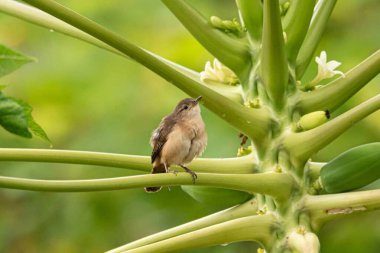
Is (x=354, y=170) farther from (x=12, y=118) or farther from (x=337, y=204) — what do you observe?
(x=12, y=118)

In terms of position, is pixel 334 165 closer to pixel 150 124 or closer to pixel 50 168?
pixel 150 124

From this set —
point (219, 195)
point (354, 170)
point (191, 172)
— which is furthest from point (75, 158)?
point (354, 170)

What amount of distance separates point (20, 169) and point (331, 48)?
4.65 feet

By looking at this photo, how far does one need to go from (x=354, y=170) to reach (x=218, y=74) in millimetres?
531

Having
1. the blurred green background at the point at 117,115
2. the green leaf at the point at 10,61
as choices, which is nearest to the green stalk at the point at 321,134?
the green leaf at the point at 10,61

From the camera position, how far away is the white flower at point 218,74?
3.01 m

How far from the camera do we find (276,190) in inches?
109

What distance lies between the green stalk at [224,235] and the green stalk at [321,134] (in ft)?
0.57

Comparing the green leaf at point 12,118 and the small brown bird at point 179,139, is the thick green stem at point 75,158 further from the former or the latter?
the small brown bird at point 179,139

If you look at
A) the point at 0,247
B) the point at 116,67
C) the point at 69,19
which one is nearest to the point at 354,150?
the point at 69,19

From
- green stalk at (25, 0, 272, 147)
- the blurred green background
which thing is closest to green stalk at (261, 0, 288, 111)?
green stalk at (25, 0, 272, 147)

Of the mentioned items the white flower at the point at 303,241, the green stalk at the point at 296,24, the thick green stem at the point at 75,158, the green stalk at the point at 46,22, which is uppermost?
the green stalk at the point at 46,22

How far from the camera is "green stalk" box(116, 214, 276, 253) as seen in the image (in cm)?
250

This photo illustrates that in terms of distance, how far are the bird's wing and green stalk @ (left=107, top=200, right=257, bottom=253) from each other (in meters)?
0.29
